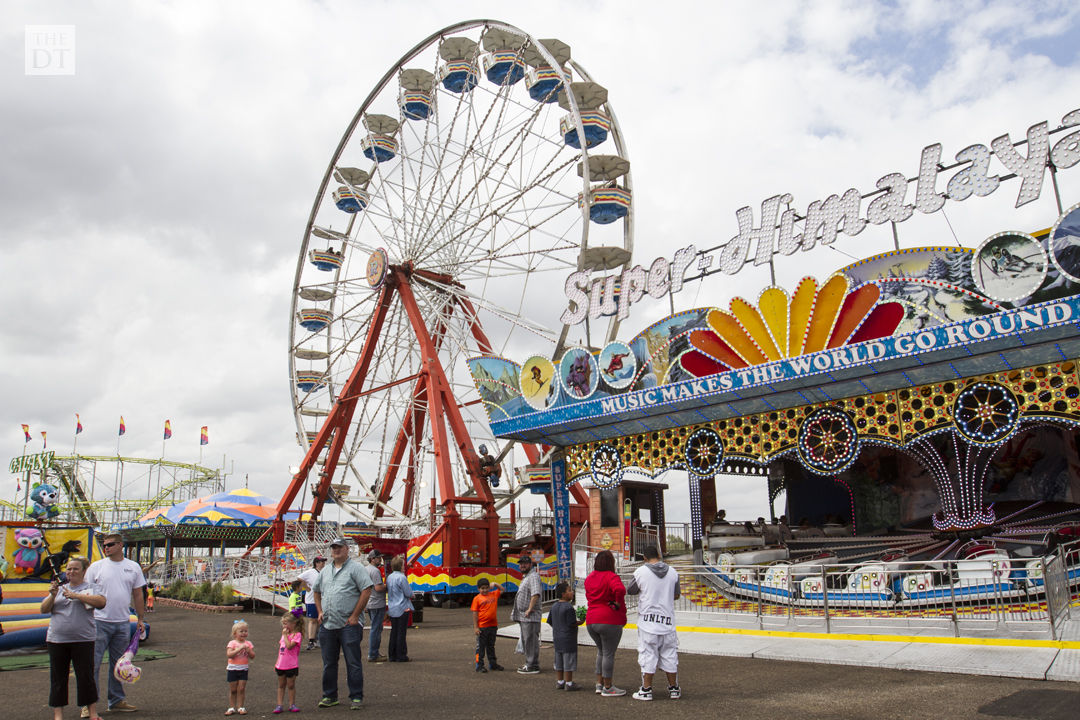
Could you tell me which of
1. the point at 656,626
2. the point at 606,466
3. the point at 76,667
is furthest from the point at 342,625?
the point at 606,466

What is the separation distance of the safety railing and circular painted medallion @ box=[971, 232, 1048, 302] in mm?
3446

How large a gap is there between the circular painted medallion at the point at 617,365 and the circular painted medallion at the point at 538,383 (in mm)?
1304

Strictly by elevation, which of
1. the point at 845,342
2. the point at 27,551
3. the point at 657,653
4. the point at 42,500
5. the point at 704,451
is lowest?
the point at 657,653

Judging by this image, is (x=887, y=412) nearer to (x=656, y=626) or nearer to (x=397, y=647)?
(x=656, y=626)

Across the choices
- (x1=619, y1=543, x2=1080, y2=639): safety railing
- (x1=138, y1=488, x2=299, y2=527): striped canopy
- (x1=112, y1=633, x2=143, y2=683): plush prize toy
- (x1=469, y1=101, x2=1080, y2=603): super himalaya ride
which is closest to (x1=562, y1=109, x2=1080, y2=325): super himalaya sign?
(x1=469, y1=101, x2=1080, y2=603): super himalaya ride

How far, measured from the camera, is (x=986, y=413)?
1233 cm

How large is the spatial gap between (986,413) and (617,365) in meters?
6.46

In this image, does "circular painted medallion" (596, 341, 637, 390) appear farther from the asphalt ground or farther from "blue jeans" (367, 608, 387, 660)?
"blue jeans" (367, 608, 387, 660)

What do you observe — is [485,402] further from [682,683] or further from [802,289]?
[682,683]

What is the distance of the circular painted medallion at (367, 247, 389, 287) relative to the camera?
26.3m

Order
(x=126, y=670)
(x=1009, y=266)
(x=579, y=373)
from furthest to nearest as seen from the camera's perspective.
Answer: (x=579, y=373), (x=1009, y=266), (x=126, y=670)

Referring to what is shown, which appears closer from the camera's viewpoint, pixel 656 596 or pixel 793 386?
pixel 656 596

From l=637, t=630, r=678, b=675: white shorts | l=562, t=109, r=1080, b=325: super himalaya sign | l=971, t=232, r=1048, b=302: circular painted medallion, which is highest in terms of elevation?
l=562, t=109, r=1080, b=325: super himalaya sign

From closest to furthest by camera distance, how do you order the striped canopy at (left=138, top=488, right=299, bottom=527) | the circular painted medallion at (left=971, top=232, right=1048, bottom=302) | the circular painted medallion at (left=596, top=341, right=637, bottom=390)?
the circular painted medallion at (left=971, top=232, right=1048, bottom=302) < the circular painted medallion at (left=596, top=341, right=637, bottom=390) < the striped canopy at (left=138, top=488, right=299, bottom=527)
